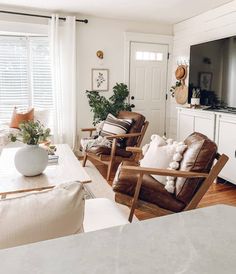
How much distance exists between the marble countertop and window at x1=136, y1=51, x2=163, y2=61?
448cm

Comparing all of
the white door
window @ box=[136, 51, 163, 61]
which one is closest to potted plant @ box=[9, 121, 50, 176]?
Answer: the white door

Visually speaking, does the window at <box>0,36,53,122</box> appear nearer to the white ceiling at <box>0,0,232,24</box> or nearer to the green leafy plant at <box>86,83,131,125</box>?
the white ceiling at <box>0,0,232,24</box>

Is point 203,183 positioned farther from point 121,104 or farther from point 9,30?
point 9,30

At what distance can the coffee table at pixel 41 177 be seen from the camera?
2041 millimetres

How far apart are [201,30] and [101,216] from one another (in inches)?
147

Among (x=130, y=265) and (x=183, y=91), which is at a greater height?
(x=183, y=91)

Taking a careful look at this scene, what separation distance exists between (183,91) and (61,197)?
4.19m

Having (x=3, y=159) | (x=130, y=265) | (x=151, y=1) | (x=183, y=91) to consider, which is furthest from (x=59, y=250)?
(x=183, y=91)

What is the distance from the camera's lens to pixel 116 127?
382cm

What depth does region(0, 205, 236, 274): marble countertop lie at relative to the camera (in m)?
0.57

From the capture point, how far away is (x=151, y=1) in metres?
3.65

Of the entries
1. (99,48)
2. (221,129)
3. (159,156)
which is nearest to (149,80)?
(99,48)

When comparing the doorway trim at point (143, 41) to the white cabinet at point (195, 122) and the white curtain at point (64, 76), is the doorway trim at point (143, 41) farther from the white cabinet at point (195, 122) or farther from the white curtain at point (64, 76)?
the white cabinet at point (195, 122)

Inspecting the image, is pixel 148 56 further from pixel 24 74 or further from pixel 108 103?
pixel 24 74
